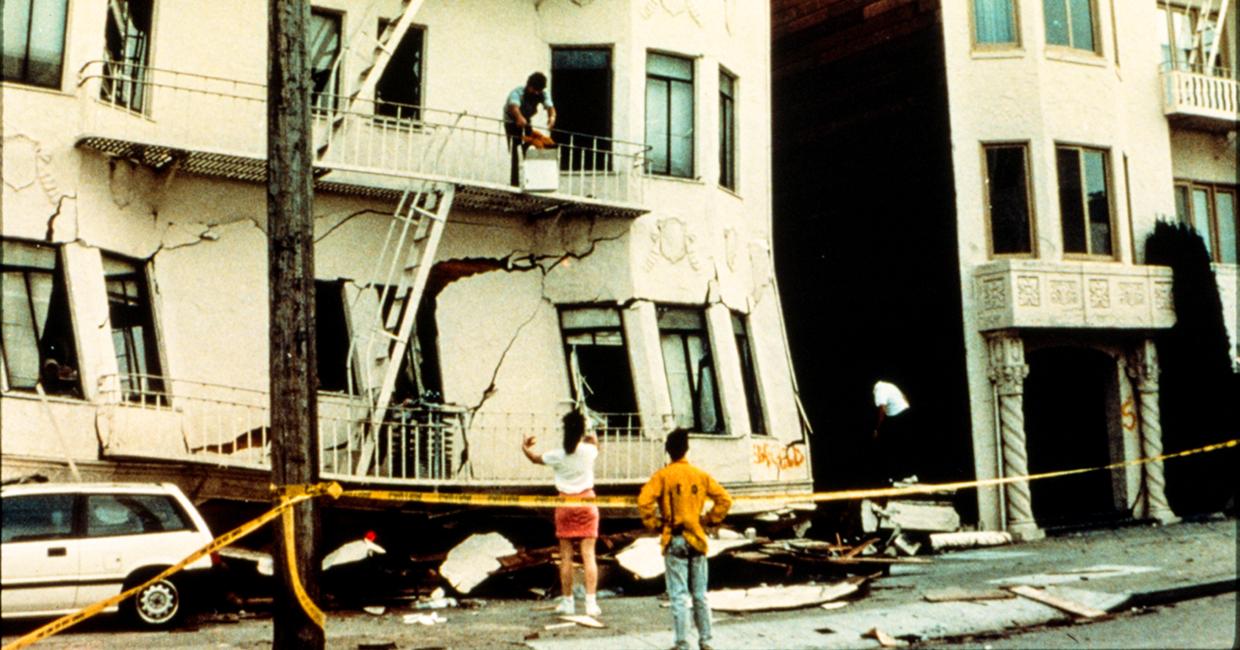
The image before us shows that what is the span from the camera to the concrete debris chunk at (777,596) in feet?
36.6

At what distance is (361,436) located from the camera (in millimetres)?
13219

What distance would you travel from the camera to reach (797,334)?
839 inches

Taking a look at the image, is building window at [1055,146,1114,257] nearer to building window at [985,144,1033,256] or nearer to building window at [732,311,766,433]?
building window at [985,144,1033,256]

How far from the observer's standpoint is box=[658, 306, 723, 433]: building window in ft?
51.3

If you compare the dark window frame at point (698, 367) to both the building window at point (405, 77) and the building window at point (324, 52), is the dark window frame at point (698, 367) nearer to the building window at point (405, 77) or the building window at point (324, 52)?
the building window at point (405, 77)

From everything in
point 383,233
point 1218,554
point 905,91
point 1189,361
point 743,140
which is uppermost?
point 905,91

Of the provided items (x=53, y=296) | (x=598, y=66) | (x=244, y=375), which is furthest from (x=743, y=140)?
(x=53, y=296)

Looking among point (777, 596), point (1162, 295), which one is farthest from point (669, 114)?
point (1162, 295)

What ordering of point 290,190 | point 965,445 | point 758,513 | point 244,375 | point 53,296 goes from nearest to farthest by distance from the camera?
point 290,190, point 53,296, point 244,375, point 758,513, point 965,445

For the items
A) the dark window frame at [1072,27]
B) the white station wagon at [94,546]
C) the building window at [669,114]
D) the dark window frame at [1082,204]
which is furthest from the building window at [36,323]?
the dark window frame at [1072,27]

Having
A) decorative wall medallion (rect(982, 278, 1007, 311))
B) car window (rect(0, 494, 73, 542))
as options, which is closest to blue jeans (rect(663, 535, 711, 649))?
car window (rect(0, 494, 73, 542))

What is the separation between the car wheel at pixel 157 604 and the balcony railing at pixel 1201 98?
58.0ft

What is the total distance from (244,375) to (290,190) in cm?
616

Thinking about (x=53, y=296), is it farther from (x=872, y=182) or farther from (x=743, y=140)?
(x=872, y=182)
